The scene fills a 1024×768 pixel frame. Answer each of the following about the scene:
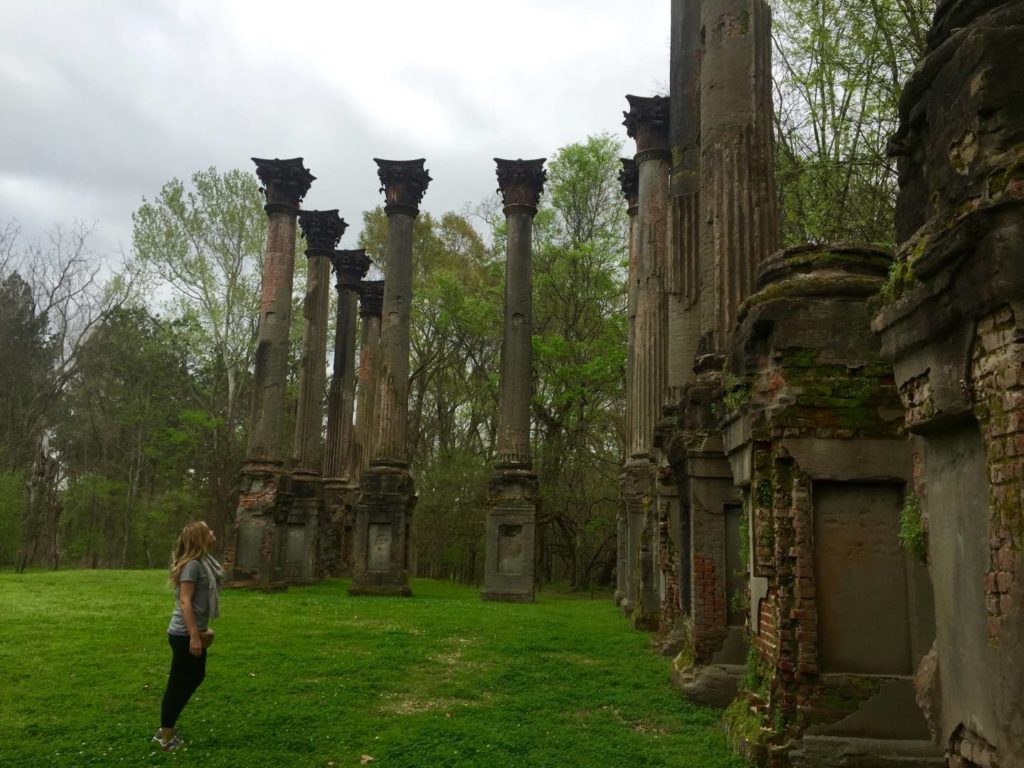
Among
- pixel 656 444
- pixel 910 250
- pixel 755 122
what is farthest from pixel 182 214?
pixel 910 250

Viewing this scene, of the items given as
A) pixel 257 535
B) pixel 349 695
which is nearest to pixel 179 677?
pixel 349 695

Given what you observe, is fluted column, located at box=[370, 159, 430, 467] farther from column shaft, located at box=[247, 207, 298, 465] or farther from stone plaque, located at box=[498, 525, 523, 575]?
stone plaque, located at box=[498, 525, 523, 575]

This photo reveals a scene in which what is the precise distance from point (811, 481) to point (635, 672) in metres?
4.77

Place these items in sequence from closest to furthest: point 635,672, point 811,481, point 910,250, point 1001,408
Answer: point 1001,408 → point 910,250 → point 811,481 → point 635,672

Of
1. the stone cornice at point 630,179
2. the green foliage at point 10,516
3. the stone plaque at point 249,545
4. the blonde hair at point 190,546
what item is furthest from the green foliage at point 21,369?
the blonde hair at point 190,546

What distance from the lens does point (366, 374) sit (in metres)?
28.6

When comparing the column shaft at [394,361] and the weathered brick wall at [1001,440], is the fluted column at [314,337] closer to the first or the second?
the column shaft at [394,361]

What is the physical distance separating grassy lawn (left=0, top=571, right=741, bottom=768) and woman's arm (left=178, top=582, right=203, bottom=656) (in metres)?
0.80

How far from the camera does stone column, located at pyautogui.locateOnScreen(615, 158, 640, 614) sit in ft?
59.0

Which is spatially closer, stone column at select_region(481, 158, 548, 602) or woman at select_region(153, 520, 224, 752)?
woman at select_region(153, 520, 224, 752)

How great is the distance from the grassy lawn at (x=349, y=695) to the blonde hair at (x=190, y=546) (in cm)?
139

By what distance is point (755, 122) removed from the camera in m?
9.20

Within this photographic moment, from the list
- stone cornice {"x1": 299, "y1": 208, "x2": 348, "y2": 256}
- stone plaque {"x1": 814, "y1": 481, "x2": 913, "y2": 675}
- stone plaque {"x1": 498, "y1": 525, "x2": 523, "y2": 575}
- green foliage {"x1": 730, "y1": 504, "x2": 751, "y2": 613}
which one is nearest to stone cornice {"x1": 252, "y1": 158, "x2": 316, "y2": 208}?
stone cornice {"x1": 299, "y1": 208, "x2": 348, "y2": 256}

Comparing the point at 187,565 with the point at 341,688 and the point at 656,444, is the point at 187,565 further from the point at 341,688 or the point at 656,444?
the point at 656,444
